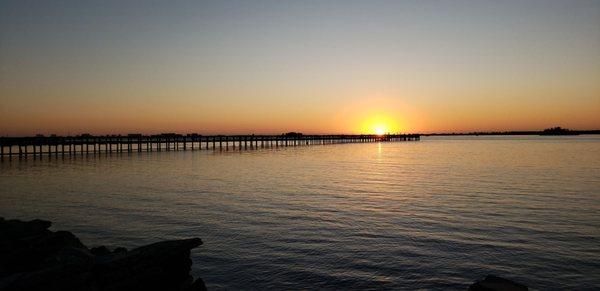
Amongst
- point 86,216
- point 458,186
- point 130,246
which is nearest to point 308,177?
point 458,186

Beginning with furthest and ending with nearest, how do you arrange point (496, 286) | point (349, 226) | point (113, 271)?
point (349, 226), point (496, 286), point (113, 271)

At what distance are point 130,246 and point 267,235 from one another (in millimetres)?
3920

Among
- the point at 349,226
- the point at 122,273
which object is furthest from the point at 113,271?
the point at 349,226

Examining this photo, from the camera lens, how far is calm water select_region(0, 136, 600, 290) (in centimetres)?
994

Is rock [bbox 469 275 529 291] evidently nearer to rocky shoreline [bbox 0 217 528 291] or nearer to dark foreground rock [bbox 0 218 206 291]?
rocky shoreline [bbox 0 217 528 291]

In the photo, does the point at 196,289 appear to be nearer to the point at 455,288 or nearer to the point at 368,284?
the point at 368,284

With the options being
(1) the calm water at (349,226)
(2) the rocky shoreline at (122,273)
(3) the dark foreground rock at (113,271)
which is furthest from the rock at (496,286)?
(3) the dark foreground rock at (113,271)

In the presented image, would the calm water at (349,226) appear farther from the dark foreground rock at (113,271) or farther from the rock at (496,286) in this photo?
the dark foreground rock at (113,271)

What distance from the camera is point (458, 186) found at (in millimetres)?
25344

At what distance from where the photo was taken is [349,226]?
48.2 ft

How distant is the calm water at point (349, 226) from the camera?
9.94 meters

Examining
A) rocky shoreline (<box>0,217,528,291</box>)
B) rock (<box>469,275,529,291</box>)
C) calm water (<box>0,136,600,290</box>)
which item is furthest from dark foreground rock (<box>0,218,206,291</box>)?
rock (<box>469,275,529,291</box>)

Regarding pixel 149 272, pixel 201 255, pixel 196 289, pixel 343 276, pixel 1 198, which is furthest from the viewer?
pixel 1 198

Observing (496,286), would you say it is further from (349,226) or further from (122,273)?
(349,226)
